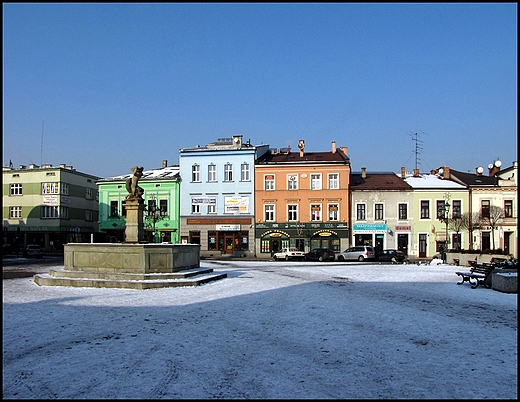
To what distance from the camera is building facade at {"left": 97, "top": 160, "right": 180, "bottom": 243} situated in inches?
1875

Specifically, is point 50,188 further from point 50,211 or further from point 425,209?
point 425,209

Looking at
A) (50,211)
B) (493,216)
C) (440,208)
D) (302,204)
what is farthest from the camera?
(50,211)

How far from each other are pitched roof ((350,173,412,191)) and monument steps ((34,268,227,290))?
1252 inches

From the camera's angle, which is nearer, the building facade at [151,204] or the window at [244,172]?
the window at [244,172]

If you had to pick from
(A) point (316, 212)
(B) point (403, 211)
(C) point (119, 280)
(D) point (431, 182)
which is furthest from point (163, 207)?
(C) point (119, 280)

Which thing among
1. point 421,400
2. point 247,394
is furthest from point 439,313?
point 247,394

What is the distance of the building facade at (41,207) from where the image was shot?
5316 centimetres

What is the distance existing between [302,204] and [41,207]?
3049cm

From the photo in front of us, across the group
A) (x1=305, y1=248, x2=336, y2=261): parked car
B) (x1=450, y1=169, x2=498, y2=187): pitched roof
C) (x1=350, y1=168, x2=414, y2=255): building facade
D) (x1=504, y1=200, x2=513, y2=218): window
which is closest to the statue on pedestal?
(x1=305, y1=248, x2=336, y2=261): parked car

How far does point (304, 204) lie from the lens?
151ft

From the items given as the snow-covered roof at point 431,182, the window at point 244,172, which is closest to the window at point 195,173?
the window at point 244,172

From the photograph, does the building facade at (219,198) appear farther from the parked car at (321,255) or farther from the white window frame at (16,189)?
the white window frame at (16,189)

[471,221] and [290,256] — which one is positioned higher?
[471,221]

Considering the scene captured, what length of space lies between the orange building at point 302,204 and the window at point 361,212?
1.04 metres
